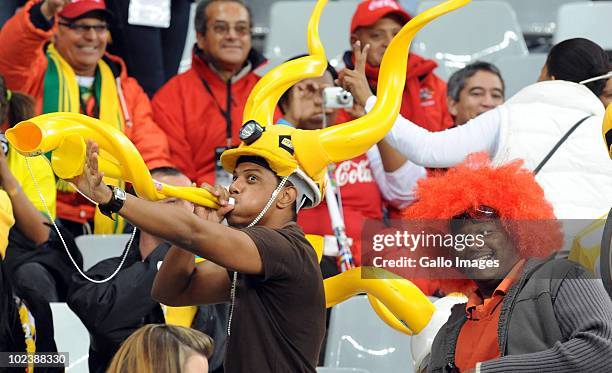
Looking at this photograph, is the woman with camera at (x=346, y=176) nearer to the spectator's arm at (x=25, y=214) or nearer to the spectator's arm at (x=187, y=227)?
the spectator's arm at (x=25, y=214)

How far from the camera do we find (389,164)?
5.15 meters

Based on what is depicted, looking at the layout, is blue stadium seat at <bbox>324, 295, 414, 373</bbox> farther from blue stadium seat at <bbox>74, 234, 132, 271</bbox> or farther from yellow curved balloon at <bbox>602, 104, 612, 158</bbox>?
yellow curved balloon at <bbox>602, 104, 612, 158</bbox>

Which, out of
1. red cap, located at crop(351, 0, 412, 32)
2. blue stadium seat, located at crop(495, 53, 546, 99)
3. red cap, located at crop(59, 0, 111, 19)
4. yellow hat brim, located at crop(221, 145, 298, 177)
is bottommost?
blue stadium seat, located at crop(495, 53, 546, 99)

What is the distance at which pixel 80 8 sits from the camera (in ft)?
18.4

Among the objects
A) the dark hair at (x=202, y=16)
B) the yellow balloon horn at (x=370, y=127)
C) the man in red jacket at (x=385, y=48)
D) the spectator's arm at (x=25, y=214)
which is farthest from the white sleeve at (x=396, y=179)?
the yellow balloon horn at (x=370, y=127)

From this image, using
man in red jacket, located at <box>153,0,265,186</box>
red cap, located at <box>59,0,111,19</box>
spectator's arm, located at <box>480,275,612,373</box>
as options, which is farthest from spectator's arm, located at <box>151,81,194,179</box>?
spectator's arm, located at <box>480,275,612,373</box>

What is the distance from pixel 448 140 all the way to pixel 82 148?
173 cm

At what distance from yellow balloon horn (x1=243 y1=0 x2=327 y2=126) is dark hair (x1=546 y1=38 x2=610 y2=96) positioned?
1.07 meters

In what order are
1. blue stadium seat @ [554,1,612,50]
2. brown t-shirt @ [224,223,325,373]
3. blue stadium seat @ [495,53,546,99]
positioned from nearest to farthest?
brown t-shirt @ [224,223,325,373] < blue stadium seat @ [495,53,546,99] < blue stadium seat @ [554,1,612,50]

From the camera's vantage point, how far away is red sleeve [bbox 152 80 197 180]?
5535 millimetres

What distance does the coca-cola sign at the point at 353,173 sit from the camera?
17.6 feet

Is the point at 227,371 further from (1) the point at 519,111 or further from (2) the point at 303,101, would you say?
(2) the point at 303,101

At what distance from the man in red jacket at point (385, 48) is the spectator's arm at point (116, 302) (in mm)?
1683

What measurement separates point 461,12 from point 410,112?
5.49 feet
